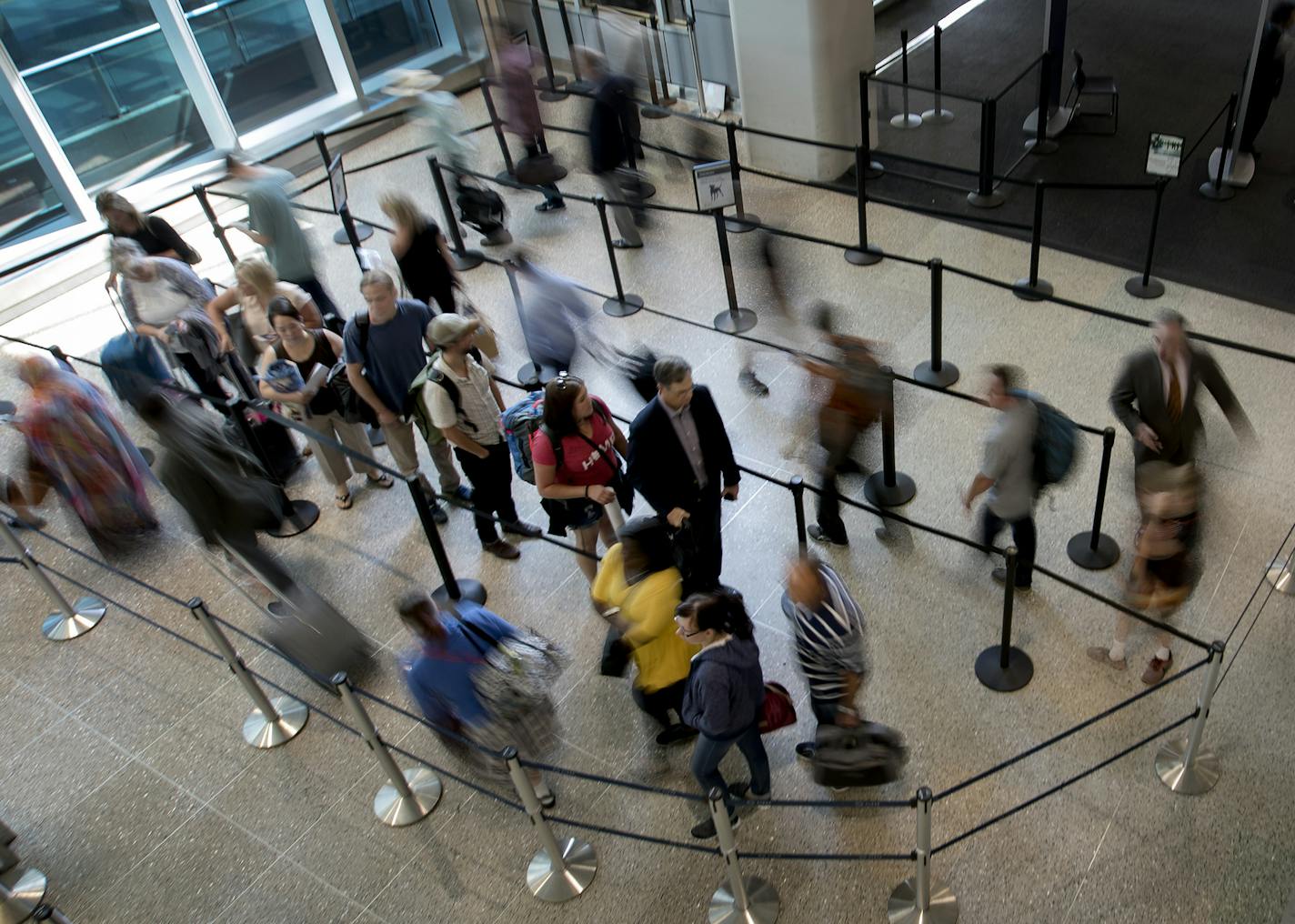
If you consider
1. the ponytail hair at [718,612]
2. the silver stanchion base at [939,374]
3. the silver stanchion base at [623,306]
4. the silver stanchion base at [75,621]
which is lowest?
the silver stanchion base at [939,374]

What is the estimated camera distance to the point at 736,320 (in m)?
8.27

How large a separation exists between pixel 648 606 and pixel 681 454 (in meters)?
0.95

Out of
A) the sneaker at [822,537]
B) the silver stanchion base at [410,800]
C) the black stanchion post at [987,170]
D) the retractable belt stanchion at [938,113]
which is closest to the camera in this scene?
the silver stanchion base at [410,800]

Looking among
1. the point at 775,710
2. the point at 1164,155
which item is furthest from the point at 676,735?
the point at 1164,155

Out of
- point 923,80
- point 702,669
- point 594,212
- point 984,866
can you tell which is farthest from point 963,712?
point 923,80

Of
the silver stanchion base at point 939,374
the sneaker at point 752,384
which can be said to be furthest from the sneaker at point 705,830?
the silver stanchion base at point 939,374

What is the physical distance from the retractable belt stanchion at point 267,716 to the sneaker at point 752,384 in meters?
3.57

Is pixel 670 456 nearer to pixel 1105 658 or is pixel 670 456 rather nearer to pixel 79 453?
pixel 1105 658

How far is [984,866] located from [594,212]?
7.13 metres

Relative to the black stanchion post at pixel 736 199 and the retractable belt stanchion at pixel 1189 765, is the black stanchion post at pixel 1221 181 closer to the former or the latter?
the black stanchion post at pixel 736 199

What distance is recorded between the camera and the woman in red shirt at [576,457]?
4.97 m

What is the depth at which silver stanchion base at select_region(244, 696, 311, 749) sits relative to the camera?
564 cm

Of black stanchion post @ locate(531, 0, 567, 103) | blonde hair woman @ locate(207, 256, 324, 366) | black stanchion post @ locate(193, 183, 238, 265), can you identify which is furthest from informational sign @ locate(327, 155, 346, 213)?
black stanchion post @ locate(531, 0, 567, 103)

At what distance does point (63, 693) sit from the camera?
6152 millimetres
